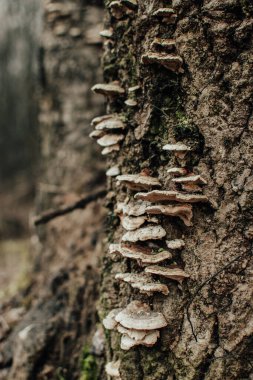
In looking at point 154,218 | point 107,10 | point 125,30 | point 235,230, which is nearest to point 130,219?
point 154,218

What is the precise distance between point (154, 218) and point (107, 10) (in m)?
1.77

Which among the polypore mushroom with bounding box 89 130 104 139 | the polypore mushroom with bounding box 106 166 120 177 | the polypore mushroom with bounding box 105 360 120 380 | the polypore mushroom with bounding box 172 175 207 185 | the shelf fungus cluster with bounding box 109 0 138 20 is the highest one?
the shelf fungus cluster with bounding box 109 0 138 20

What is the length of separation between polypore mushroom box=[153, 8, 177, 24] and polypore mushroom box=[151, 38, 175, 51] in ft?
0.41

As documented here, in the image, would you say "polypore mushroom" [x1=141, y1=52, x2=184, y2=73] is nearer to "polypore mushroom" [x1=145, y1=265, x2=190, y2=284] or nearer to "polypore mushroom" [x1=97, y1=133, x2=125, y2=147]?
"polypore mushroom" [x1=97, y1=133, x2=125, y2=147]

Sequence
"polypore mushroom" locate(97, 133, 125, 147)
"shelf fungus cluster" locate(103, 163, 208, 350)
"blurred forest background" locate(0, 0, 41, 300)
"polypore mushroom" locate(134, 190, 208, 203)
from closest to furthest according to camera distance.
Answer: "polypore mushroom" locate(134, 190, 208, 203) → "shelf fungus cluster" locate(103, 163, 208, 350) → "polypore mushroom" locate(97, 133, 125, 147) → "blurred forest background" locate(0, 0, 41, 300)

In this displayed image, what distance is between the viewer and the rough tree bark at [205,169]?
249cm

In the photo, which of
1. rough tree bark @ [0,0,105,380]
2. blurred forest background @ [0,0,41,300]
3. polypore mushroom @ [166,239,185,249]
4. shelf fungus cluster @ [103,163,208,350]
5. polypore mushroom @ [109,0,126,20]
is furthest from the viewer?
blurred forest background @ [0,0,41,300]

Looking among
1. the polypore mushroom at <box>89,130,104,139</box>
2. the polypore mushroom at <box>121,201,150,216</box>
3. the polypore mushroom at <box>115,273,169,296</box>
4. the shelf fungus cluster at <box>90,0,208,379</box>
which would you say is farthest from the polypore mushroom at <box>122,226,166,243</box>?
the polypore mushroom at <box>89,130,104,139</box>

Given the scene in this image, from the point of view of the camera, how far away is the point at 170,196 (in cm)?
246

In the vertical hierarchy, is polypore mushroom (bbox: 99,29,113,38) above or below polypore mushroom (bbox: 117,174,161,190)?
above

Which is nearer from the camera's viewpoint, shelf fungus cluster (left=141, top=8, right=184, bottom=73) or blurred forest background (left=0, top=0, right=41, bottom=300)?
shelf fungus cluster (left=141, top=8, right=184, bottom=73)

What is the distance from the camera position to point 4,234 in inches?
459

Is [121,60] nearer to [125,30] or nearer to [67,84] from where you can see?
[125,30]

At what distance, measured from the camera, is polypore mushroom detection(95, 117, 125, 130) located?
9.75 ft
